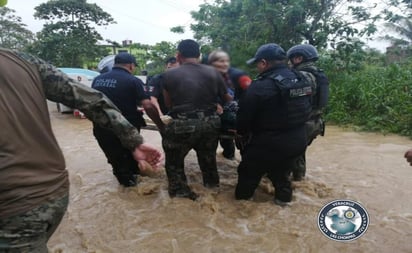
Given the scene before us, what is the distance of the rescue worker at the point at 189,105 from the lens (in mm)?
3317

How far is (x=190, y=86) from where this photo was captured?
3299 mm

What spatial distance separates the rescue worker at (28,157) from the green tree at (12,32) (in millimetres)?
21883

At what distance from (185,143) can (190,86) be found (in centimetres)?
58

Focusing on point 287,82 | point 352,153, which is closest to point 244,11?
point 352,153

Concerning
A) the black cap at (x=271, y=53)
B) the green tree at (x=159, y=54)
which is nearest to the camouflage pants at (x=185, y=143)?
the black cap at (x=271, y=53)

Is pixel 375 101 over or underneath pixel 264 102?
underneath

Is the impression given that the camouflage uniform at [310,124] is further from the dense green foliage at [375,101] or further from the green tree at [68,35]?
the green tree at [68,35]

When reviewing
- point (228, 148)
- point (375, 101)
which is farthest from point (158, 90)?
point (375, 101)

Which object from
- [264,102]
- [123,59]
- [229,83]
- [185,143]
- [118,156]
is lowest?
[118,156]

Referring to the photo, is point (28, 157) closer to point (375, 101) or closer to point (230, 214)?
point (230, 214)

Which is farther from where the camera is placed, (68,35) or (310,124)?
(68,35)

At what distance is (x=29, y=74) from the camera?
1.31m

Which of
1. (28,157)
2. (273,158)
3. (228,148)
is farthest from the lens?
(228,148)

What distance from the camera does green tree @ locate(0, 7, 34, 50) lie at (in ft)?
66.7
